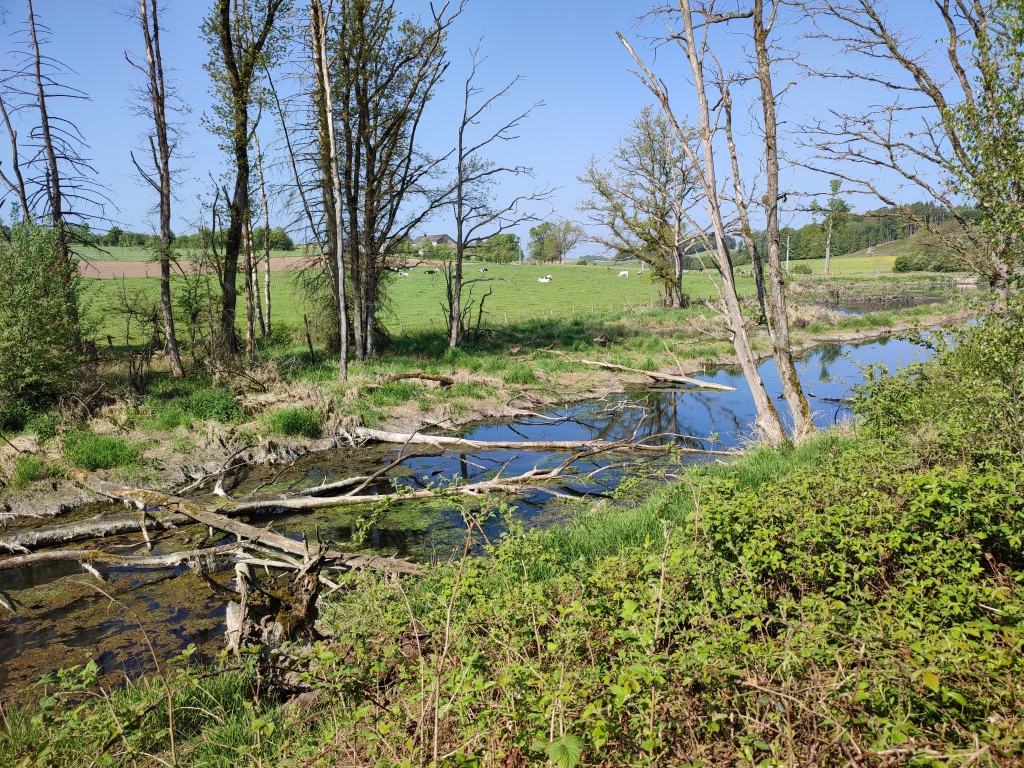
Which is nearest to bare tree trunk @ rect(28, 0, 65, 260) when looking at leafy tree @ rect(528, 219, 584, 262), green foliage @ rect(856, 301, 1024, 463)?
green foliage @ rect(856, 301, 1024, 463)

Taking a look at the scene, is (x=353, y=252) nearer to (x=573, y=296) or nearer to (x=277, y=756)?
(x=277, y=756)

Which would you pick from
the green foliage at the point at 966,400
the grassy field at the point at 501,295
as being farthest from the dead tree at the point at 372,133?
the green foliage at the point at 966,400

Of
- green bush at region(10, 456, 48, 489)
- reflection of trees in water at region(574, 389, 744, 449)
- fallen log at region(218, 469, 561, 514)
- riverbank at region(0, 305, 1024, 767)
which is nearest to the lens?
riverbank at region(0, 305, 1024, 767)

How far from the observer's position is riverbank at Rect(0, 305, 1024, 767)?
287 centimetres

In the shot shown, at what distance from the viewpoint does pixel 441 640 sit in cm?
432

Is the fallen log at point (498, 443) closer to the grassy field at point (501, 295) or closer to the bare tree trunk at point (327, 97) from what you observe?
the bare tree trunk at point (327, 97)

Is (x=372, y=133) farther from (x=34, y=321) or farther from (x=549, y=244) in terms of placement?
(x=549, y=244)

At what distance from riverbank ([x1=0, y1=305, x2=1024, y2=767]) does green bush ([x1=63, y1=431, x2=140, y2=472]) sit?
22.6 ft

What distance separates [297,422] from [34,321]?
529cm

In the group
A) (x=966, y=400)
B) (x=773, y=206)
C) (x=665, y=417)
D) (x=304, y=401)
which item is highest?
(x=773, y=206)

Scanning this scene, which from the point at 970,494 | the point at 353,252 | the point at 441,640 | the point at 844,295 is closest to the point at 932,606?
the point at 970,494

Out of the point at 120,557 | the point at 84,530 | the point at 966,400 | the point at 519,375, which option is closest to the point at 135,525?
the point at 84,530

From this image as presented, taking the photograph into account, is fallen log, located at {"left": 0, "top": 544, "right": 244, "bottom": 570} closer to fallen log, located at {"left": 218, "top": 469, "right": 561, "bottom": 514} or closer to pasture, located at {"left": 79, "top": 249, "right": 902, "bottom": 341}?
fallen log, located at {"left": 218, "top": 469, "right": 561, "bottom": 514}

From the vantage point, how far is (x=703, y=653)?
3090mm
